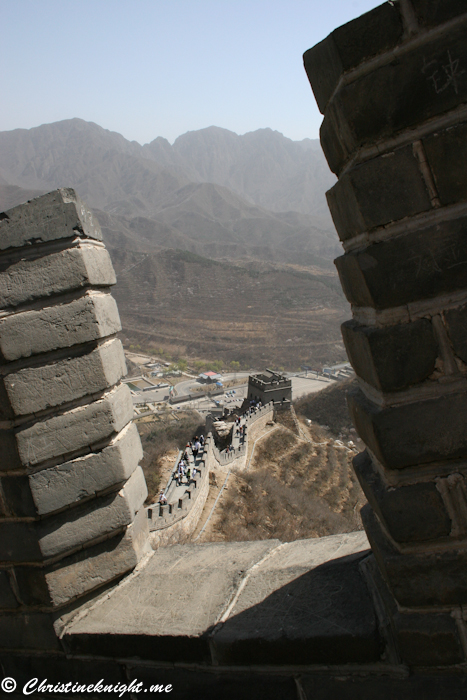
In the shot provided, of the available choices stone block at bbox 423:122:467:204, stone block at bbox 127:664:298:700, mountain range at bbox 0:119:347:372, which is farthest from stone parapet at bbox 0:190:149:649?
mountain range at bbox 0:119:347:372

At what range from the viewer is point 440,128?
121 centimetres

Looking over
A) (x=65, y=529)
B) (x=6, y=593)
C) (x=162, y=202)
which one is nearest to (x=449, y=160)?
(x=65, y=529)

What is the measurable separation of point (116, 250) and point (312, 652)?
102 m

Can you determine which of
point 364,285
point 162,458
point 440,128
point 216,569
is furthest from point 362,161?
point 162,458

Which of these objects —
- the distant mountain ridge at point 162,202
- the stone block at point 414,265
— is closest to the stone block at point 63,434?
the stone block at point 414,265

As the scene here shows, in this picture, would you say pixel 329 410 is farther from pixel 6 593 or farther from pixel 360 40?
pixel 360 40

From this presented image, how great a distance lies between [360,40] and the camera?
125 centimetres

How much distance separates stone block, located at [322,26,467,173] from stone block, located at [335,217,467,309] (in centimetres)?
31

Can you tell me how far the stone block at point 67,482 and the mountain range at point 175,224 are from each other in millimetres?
66187

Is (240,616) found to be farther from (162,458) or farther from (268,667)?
(162,458)

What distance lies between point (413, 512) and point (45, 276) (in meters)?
1.76

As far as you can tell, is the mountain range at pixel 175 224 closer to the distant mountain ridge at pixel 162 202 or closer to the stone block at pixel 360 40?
the distant mountain ridge at pixel 162 202

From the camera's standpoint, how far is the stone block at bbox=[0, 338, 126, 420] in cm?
194

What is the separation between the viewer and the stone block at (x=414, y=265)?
1.23 meters
